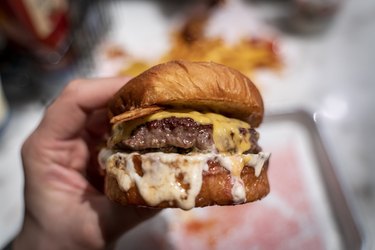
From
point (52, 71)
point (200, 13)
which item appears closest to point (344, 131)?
point (200, 13)

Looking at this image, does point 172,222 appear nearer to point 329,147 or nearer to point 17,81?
point 329,147

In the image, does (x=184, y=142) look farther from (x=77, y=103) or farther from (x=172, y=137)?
(x=77, y=103)

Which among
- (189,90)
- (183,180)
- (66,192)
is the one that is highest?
(189,90)

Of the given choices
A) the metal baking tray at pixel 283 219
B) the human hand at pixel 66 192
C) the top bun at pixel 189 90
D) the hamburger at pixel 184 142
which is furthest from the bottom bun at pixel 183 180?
the metal baking tray at pixel 283 219

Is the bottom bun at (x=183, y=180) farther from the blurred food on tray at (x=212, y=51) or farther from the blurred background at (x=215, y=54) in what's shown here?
the blurred food on tray at (x=212, y=51)

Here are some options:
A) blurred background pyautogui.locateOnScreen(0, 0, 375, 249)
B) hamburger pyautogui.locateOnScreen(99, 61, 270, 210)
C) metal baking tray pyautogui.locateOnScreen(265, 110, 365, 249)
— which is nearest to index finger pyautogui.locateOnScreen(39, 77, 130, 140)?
hamburger pyautogui.locateOnScreen(99, 61, 270, 210)

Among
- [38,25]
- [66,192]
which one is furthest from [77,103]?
[38,25]
